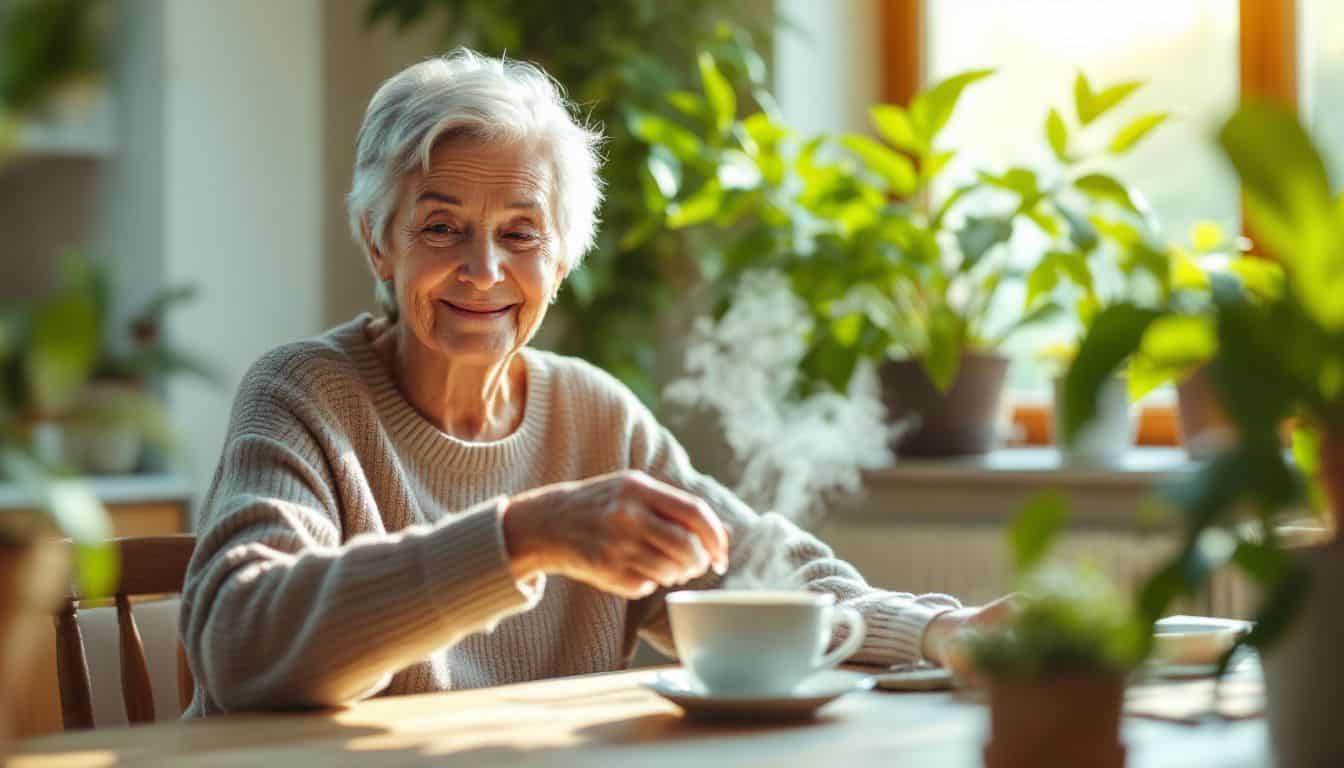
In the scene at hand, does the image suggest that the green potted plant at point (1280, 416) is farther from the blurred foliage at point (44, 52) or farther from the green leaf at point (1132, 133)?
the green leaf at point (1132, 133)

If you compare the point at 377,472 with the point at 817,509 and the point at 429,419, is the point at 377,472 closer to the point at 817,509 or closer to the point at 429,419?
the point at 429,419

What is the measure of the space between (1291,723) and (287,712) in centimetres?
74

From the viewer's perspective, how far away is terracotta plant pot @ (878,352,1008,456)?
2.75m

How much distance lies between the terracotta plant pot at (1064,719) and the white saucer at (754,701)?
1.01 ft

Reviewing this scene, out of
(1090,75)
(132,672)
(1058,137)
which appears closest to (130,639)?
(132,672)

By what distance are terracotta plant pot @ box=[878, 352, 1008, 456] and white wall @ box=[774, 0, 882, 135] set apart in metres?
0.58

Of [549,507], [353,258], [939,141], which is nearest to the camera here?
[549,507]

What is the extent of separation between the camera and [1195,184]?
2.95m

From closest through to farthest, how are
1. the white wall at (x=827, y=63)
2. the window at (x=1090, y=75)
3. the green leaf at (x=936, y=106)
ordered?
the green leaf at (x=936, y=106) < the window at (x=1090, y=75) < the white wall at (x=827, y=63)

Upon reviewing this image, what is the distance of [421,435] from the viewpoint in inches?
66.9

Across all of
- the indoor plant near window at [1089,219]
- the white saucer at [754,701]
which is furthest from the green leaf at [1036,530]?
the indoor plant near window at [1089,219]

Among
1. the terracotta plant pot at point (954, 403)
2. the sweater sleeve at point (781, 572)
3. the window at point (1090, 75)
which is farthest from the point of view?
the window at point (1090, 75)

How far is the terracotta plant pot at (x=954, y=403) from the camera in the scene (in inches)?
108

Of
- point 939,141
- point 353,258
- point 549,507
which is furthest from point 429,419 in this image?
point 353,258
